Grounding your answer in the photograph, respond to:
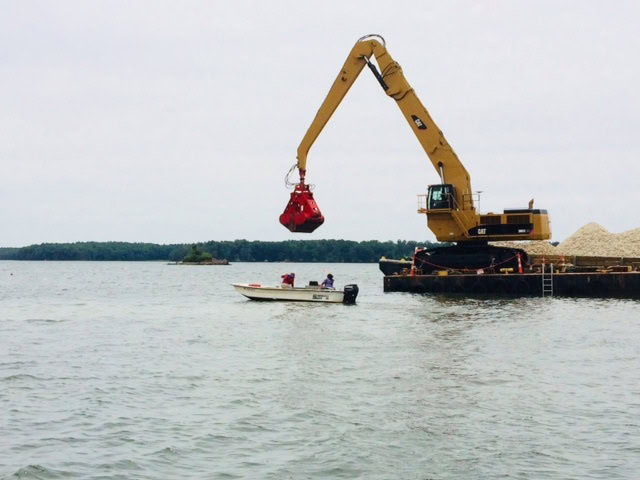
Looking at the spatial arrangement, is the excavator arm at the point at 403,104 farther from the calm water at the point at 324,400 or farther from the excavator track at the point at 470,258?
the calm water at the point at 324,400

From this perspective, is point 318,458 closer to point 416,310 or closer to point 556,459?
point 556,459

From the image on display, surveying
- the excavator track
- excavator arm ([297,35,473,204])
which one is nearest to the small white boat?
the excavator track

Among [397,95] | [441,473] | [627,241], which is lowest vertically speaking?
[441,473]

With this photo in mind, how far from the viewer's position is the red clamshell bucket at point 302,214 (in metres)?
49.2

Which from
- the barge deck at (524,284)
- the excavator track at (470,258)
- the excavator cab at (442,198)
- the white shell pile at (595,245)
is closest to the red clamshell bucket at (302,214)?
the barge deck at (524,284)

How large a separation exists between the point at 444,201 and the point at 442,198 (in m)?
0.28

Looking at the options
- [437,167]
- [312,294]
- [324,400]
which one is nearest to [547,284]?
[437,167]

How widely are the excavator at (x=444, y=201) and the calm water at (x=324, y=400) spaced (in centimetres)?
1957

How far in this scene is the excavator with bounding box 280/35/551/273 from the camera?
5562 centimetres

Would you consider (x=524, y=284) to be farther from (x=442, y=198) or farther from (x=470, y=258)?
(x=442, y=198)

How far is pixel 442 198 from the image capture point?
55844 millimetres

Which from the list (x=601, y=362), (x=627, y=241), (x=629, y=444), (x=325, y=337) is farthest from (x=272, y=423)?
(x=627, y=241)

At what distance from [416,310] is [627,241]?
3867cm

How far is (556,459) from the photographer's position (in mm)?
13602
